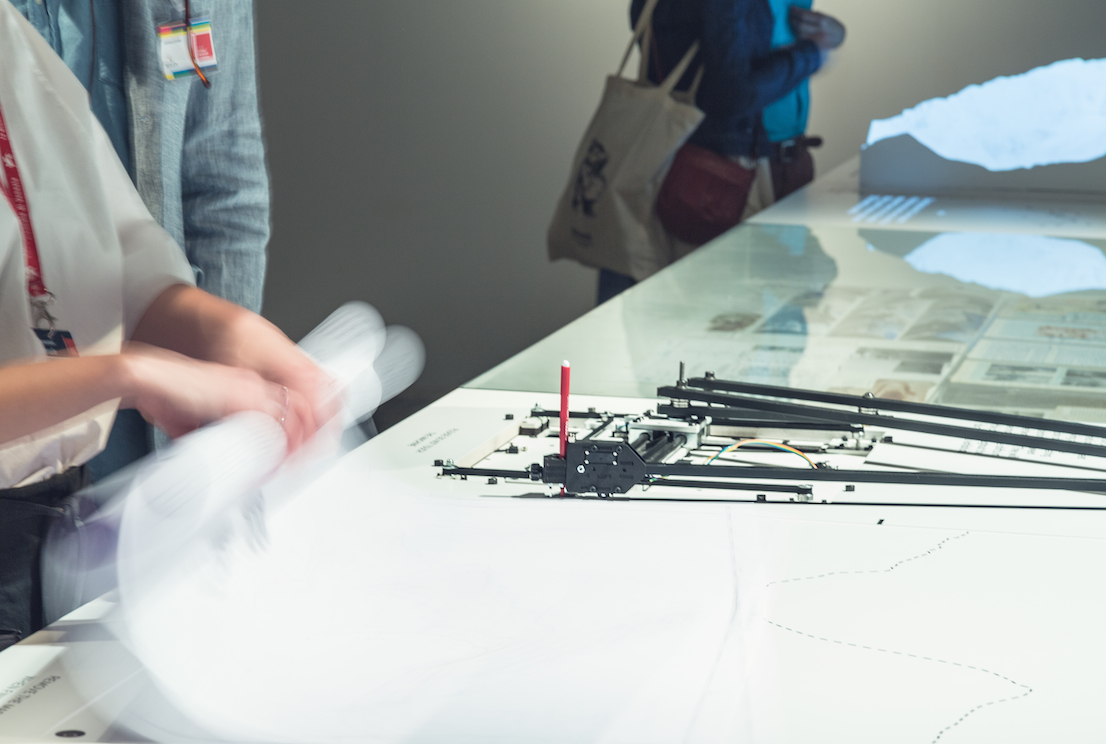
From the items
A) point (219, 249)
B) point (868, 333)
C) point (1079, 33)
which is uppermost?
point (1079, 33)

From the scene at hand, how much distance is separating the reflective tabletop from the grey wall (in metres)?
0.93

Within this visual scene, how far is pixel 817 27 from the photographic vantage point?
11.4 feet

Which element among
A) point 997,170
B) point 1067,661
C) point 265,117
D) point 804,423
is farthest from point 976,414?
point 265,117

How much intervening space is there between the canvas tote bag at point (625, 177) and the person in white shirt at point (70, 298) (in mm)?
2258

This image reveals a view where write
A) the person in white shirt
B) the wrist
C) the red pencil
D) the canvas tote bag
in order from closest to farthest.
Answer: the wrist < the person in white shirt < the red pencil < the canvas tote bag

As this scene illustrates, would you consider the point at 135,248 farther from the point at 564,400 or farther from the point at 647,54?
the point at 647,54

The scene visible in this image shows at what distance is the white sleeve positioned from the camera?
83cm

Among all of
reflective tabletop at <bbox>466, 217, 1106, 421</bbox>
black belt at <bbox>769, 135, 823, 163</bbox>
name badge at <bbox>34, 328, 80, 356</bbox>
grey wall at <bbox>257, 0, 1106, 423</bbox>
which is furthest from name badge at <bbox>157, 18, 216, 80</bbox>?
grey wall at <bbox>257, 0, 1106, 423</bbox>

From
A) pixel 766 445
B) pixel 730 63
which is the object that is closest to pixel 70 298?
pixel 766 445

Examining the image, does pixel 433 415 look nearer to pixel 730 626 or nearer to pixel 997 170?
pixel 730 626

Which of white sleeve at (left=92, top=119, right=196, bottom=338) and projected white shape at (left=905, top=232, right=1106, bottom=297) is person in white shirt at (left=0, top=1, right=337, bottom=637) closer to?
white sleeve at (left=92, top=119, right=196, bottom=338)

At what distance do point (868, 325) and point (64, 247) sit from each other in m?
1.47

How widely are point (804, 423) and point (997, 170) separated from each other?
2604 millimetres

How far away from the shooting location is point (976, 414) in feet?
4.07
